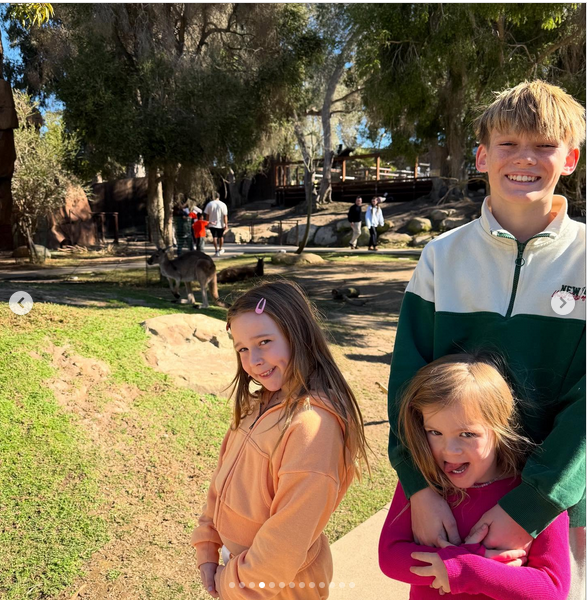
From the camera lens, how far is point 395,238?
2119 centimetres

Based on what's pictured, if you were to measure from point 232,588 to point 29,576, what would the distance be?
188cm

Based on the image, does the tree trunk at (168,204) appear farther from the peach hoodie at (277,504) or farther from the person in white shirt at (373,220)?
the peach hoodie at (277,504)

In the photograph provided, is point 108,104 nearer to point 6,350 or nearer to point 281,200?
point 6,350

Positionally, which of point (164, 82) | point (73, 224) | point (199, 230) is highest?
point (164, 82)

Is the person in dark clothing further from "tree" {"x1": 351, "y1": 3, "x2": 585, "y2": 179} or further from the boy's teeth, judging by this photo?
the boy's teeth

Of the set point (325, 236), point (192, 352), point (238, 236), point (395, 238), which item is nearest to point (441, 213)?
point (395, 238)

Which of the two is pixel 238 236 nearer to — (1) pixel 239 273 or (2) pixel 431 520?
(1) pixel 239 273

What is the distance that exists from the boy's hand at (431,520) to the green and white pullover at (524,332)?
0.04 metres

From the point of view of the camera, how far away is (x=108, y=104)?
1238 centimetres

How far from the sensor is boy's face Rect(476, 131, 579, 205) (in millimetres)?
1528

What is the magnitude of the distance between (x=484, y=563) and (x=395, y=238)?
20.3m

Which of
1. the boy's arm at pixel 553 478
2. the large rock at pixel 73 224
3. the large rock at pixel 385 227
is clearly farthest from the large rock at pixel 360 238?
the boy's arm at pixel 553 478

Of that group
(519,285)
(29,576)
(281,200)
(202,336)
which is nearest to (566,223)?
(519,285)

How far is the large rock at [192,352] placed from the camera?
524 cm
